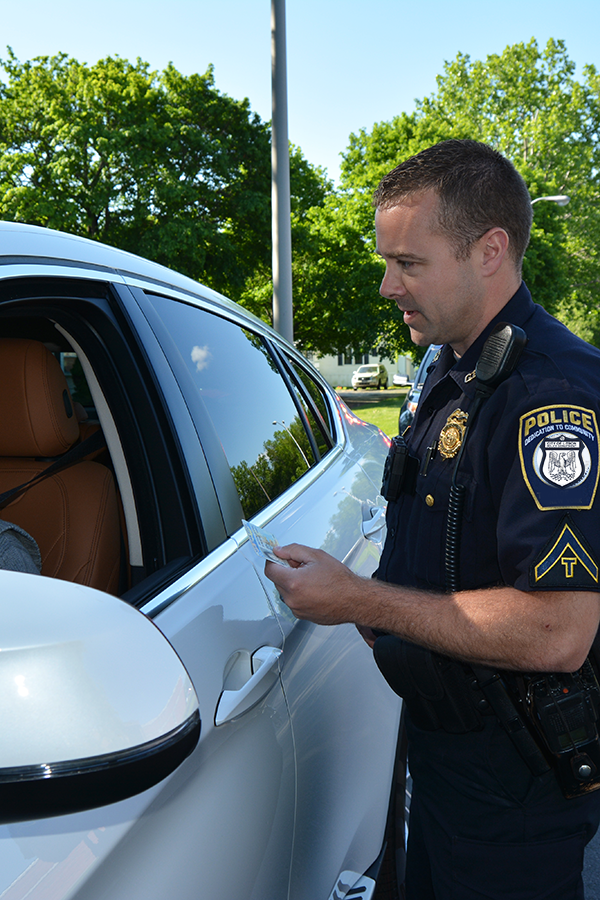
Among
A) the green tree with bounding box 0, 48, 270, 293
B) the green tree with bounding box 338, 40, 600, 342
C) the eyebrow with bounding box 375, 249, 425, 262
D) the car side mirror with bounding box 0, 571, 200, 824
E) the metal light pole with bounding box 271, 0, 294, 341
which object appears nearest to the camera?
the car side mirror with bounding box 0, 571, 200, 824

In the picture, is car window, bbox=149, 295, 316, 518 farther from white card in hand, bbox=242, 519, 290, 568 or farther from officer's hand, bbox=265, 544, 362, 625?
officer's hand, bbox=265, 544, 362, 625

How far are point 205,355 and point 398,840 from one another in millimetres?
1507

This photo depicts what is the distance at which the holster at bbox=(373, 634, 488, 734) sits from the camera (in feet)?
4.88

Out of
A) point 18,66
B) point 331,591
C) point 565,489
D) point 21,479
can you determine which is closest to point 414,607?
point 331,591

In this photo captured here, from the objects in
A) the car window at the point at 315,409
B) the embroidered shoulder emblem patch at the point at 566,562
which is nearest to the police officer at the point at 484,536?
the embroidered shoulder emblem patch at the point at 566,562

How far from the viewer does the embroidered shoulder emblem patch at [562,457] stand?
1214 mm

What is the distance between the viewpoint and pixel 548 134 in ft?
119

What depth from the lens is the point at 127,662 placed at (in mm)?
688

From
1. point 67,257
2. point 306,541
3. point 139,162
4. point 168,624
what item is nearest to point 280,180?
point 306,541

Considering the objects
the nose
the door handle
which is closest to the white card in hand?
the door handle

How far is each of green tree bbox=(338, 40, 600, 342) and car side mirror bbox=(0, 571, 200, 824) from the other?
3143 centimetres

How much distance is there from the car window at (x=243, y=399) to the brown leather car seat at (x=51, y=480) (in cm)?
34

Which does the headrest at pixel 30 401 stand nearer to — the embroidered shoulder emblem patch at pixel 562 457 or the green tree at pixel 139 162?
the embroidered shoulder emblem patch at pixel 562 457

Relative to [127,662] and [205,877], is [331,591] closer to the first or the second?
[205,877]
